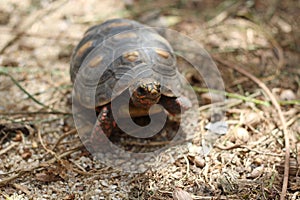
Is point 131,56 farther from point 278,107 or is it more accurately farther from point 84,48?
point 278,107

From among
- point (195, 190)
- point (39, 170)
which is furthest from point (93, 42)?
point (195, 190)

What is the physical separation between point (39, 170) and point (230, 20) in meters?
2.42

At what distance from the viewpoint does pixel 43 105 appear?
263 cm

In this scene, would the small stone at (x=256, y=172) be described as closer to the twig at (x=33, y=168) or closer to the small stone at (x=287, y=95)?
the small stone at (x=287, y=95)

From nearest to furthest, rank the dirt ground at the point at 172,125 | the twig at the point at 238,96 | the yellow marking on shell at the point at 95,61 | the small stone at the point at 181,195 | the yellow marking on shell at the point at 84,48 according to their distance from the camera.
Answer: the small stone at the point at 181,195 → the dirt ground at the point at 172,125 → the yellow marking on shell at the point at 95,61 → the yellow marking on shell at the point at 84,48 → the twig at the point at 238,96

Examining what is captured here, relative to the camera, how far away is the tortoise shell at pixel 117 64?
2344 millimetres

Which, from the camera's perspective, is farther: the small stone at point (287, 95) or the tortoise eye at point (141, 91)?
the small stone at point (287, 95)

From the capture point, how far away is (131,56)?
2.36 m

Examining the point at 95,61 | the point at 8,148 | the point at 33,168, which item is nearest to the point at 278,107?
the point at 95,61

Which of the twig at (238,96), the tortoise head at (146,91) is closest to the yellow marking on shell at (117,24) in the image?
the tortoise head at (146,91)

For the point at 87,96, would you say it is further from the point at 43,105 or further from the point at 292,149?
the point at 292,149

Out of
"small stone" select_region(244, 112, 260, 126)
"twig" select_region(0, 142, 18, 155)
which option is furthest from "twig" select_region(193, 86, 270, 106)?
"twig" select_region(0, 142, 18, 155)

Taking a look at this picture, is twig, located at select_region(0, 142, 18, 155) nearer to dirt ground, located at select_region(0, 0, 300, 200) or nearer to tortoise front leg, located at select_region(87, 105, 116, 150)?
dirt ground, located at select_region(0, 0, 300, 200)

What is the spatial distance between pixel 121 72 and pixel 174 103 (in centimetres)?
41
